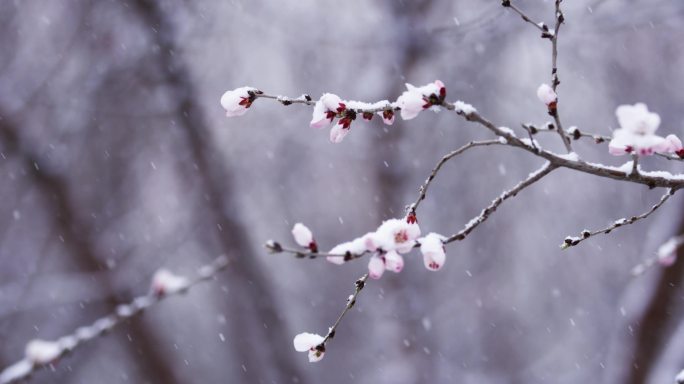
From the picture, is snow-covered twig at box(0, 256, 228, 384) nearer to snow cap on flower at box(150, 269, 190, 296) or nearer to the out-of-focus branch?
snow cap on flower at box(150, 269, 190, 296)

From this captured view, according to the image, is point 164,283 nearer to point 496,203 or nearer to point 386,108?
A: point 386,108

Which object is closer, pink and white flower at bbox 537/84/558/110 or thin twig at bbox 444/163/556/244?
thin twig at bbox 444/163/556/244

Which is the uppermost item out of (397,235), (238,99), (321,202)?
(321,202)

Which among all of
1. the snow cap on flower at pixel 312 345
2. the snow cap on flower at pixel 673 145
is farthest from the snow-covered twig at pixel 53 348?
the snow cap on flower at pixel 673 145

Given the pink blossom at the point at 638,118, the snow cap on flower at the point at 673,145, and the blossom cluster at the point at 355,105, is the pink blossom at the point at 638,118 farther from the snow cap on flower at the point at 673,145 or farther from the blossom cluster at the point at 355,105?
the blossom cluster at the point at 355,105

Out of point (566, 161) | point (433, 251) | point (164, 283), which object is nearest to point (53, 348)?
point (164, 283)

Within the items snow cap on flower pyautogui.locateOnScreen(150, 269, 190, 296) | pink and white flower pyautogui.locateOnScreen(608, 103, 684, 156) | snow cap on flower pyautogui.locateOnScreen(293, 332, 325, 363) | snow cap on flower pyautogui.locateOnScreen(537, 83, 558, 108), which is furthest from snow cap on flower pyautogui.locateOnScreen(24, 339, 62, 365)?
pink and white flower pyautogui.locateOnScreen(608, 103, 684, 156)
